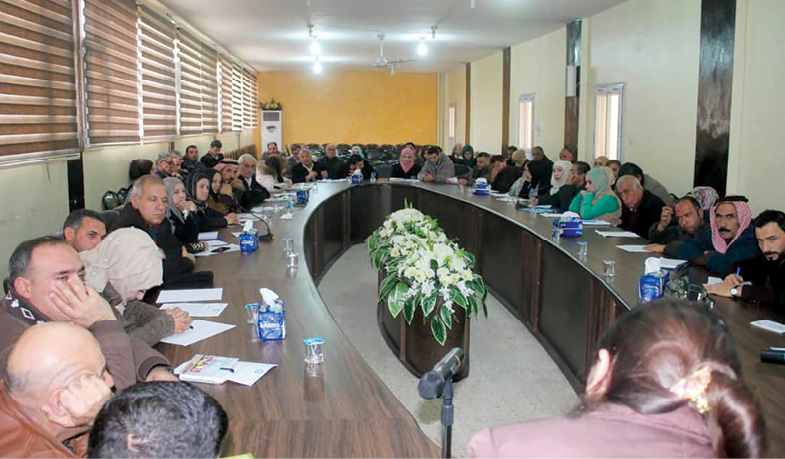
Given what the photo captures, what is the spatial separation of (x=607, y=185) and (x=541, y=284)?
1474 mm

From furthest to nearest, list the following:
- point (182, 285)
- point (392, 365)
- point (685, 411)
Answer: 1. point (392, 365)
2. point (182, 285)
3. point (685, 411)

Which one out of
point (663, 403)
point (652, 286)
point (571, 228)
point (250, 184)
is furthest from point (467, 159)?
point (663, 403)

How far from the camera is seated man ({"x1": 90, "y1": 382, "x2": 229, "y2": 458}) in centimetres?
120

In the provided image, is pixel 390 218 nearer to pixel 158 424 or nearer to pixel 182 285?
pixel 182 285

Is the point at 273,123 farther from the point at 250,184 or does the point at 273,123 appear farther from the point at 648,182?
the point at 648,182

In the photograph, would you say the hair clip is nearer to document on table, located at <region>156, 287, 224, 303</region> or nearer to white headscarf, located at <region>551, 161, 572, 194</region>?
document on table, located at <region>156, 287, 224, 303</region>

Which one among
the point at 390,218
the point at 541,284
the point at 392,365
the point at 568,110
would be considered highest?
the point at 568,110

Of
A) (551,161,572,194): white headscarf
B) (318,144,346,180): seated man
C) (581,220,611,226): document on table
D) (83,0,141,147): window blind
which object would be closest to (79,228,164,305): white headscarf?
(83,0,141,147): window blind

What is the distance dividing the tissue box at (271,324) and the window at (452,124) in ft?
52.1

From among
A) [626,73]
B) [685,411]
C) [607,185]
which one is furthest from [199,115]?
[685,411]

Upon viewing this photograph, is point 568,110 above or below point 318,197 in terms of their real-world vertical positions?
above

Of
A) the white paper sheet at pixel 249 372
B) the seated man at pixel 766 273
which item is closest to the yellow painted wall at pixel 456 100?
the seated man at pixel 766 273

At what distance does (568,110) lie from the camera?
33.3ft

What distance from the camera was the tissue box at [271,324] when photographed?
272cm
